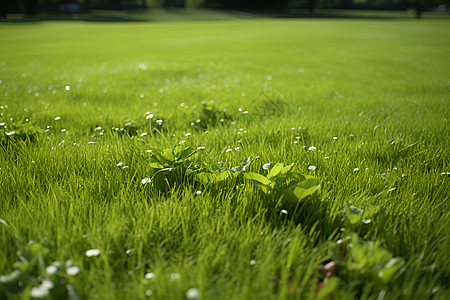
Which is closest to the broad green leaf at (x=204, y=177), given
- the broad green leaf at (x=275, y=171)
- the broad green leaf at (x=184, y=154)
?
the broad green leaf at (x=184, y=154)

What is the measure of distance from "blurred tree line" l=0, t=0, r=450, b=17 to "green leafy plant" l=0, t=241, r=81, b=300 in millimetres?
73677

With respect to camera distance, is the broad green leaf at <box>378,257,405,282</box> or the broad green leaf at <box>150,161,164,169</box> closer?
the broad green leaf at <box>378,257,405,282</box>

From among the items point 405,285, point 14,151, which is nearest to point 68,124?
point 14,151

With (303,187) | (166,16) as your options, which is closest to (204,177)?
(303,187)

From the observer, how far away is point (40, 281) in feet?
3.87

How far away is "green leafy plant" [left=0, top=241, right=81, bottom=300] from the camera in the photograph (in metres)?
1.05

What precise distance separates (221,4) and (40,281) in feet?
291

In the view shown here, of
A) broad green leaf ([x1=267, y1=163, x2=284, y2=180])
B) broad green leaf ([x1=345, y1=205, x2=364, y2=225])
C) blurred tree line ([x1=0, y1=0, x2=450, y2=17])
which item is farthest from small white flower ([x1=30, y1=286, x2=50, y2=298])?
blurred tree line ([x1=0, y1=0, x2=450, y2=17])

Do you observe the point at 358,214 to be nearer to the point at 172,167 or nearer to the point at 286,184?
the point at 286,184

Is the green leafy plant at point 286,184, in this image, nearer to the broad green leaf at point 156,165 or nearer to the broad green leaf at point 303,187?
the broad green leaf at point 303,187

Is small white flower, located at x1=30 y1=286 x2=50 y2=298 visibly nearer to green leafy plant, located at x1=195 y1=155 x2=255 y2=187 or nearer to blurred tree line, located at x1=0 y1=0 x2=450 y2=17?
green leafy plant, located at x1=195 y1=155 x2=255 y2=187

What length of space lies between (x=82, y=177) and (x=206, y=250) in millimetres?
1200

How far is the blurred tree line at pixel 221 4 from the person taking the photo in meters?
63.3

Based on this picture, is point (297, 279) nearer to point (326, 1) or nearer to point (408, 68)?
point (408, 68)
